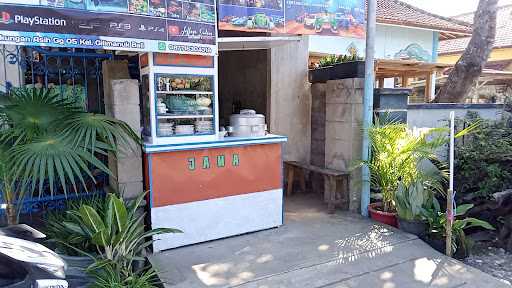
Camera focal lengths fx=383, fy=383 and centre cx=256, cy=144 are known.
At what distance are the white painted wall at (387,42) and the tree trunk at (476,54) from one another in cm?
419

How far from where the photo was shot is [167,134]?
420 cm

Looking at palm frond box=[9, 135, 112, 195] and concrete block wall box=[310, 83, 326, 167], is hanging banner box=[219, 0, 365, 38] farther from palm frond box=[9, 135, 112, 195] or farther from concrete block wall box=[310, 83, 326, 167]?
palm frond box=[9, 135, 112, 195]

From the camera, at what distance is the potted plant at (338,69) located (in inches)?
211

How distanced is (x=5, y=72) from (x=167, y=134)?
Result: 1.97m

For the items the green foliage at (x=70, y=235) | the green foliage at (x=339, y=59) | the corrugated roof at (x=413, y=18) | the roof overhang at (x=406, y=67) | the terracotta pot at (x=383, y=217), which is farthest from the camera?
the corrugated roof at (x=413, y=18)

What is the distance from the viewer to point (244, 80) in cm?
753

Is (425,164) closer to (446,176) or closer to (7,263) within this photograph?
(446,176)

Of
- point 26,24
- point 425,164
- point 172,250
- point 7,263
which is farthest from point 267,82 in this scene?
point 7,263

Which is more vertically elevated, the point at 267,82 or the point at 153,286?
the point at 267,82

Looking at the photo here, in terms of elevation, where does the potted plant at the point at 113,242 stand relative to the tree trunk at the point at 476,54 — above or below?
below

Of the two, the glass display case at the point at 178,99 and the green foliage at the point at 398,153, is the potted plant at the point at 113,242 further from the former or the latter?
the green foliage at the point at 398,153

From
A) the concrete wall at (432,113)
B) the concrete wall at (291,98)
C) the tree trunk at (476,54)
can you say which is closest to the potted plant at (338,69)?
the concrete wall at (291,98)

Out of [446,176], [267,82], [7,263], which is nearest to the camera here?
[7,263]

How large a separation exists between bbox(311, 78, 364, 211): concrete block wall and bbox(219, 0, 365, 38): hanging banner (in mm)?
787
